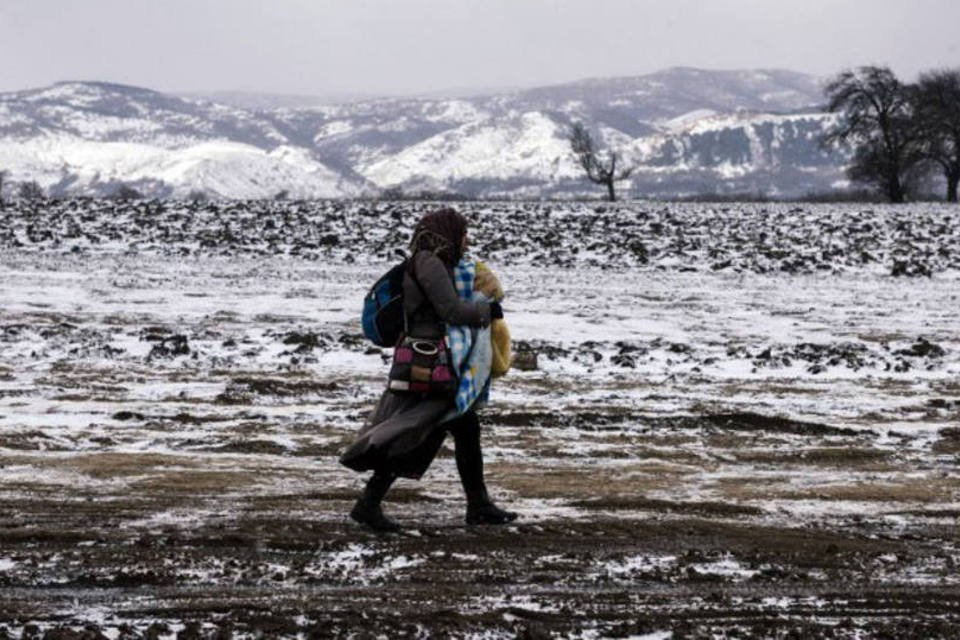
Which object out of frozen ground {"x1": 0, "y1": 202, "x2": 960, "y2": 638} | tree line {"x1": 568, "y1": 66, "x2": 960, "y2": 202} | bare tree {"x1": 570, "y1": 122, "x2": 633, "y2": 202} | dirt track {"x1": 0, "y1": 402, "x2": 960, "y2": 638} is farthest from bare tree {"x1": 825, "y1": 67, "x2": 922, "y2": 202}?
dirt track {"x1": 0, "y1": 402, "x2": 960, "y2": 638}

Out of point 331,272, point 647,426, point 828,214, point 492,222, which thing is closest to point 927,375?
point 647,426

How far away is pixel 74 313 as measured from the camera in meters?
18.0

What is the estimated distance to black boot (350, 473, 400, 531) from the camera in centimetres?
612

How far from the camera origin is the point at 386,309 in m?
6.00

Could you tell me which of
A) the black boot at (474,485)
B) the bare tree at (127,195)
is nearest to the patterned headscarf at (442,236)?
the black boot at (474,485)

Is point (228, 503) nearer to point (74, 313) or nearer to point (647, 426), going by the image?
point (647, 426)

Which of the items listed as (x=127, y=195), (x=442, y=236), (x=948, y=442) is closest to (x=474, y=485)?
(x=442, y=236)

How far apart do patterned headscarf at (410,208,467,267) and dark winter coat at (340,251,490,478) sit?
5 centimetres

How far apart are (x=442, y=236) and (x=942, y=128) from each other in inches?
2347

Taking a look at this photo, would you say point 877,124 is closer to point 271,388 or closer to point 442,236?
point 271,388

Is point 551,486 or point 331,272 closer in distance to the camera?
point 551,486

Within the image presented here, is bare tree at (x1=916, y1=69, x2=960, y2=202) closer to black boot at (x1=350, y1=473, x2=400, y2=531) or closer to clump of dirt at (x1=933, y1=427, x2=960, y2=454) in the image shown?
clump of dirt at (x1=933, y1=427, x2=960, y2=454)

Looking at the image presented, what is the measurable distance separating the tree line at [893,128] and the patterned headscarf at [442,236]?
173 ft

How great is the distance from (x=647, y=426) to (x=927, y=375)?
4700 mm
